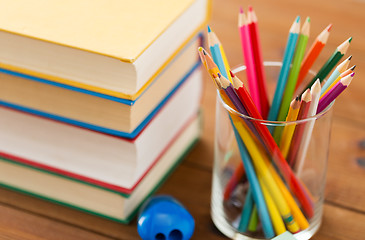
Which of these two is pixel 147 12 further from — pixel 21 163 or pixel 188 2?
pixel 21 163

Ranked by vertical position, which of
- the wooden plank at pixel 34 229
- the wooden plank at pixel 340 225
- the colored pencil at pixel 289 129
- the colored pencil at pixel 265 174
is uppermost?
the colored pencil at pixel 289 129

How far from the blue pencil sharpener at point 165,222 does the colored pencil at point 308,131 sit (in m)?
0.13

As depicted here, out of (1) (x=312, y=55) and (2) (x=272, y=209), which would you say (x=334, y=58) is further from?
(2) (x=272, y=209)

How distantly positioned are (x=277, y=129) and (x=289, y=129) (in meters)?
0.01

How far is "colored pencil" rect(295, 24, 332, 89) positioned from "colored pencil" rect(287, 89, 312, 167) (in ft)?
0.23

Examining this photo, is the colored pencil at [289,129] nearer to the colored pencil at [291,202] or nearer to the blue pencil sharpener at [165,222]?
the colored pencil at [291,202]

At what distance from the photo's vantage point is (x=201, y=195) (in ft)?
2.49

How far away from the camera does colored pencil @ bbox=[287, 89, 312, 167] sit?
23.2 inches

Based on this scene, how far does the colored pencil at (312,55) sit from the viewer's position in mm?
645

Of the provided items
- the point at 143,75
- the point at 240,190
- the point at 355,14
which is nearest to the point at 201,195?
the point at 240,190

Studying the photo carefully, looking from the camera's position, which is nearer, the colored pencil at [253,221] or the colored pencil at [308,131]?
the colored pencil at [308,131]

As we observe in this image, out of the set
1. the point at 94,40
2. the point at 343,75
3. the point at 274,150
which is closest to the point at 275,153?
the point at 274,150

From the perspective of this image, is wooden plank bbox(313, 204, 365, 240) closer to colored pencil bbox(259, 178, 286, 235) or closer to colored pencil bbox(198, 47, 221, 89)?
colored pencil bbox(259, 178, 286, 235)

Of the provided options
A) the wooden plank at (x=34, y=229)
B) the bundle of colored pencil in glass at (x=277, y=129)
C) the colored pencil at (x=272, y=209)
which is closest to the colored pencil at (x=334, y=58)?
the bundle of colored pencil in glass at (x=277, y=129)
